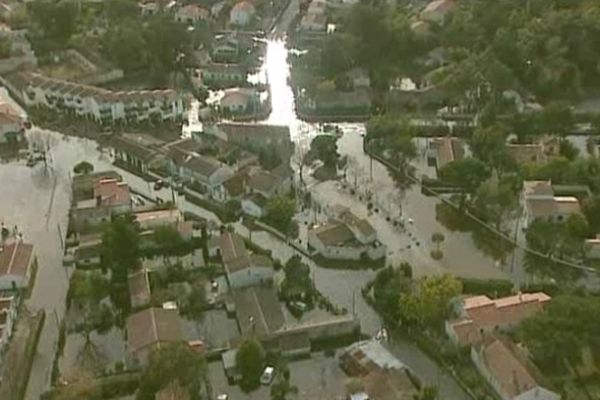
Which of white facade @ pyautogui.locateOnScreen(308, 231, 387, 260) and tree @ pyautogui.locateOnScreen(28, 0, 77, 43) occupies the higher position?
tree @ pyautogui.locateOnScreen(28, 0, 77, 43)

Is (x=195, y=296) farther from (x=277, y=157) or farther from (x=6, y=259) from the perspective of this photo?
(x=277, y=157)

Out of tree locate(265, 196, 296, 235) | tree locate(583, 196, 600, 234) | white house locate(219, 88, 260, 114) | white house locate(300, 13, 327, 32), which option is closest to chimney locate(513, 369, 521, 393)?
tree locate(583, 196, 600, 234)

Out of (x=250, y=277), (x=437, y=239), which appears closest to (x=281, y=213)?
(x=250, y=277)

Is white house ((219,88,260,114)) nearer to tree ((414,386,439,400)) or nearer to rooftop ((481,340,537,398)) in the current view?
rooftop ((481,340,537,398))

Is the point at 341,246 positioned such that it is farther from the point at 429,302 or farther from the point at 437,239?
the point at 429,302

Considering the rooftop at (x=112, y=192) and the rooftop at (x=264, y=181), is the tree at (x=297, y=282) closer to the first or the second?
the rooftop at (x=264, y=181)
